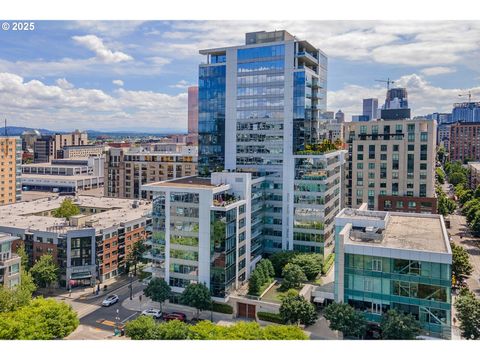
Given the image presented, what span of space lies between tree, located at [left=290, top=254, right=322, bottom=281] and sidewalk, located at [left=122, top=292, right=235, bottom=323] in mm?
6409

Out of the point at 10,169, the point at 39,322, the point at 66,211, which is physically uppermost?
the point at 10,169

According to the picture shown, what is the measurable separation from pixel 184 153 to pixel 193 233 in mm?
35534

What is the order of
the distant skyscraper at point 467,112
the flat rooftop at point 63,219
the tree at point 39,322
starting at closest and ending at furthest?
the tree at point 39,322 → the flat rooftop at point 63,219 → the distant skyscraper at point 467,112

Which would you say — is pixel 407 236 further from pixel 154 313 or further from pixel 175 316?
pixel 154 313

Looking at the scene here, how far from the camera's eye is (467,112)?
95.8m

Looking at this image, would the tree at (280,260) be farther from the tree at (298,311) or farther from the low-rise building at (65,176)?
the low-rise building at (65,176)

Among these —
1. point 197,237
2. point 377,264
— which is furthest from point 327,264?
point 377,264

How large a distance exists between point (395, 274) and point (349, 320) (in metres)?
3.14

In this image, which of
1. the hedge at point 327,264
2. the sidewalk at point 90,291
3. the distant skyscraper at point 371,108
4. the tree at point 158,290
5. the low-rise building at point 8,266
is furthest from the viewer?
the distant skyscraper at point 371,108

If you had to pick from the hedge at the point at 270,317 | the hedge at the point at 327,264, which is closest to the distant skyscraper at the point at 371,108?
the hedge at the point at 327,264

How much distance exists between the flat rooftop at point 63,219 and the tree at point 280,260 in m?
13.0

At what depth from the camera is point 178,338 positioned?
67.3 feet

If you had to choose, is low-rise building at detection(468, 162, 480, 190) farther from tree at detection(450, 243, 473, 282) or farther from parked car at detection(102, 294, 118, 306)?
parked car at detection(102, 294, 118, 306)

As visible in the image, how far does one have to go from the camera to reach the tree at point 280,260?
32.4m
